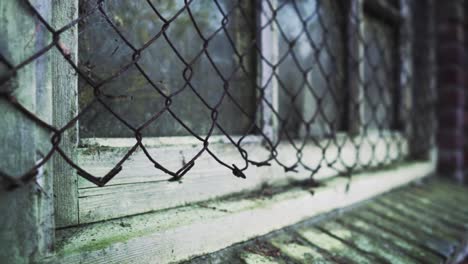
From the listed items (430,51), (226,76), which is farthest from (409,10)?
(226,76)

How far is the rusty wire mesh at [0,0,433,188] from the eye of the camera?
55cm

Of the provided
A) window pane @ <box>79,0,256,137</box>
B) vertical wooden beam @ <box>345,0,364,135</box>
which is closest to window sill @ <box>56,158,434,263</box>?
window pane @ <box>79,0,256,137</box>

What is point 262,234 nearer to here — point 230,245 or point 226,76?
point 230,245

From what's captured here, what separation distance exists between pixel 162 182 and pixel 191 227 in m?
0.11

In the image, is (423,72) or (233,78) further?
(423,72)

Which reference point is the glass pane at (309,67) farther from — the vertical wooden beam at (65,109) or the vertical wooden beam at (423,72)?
the vertical wooden beam at (423,72)

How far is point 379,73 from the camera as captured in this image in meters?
1.51

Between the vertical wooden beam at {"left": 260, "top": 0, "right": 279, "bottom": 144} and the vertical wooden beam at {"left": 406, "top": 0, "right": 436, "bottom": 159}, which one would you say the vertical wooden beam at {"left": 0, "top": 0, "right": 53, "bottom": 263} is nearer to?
the vertical wooden beam at {"left": 260, "top": 0, "right": 279, "bottom": 144}

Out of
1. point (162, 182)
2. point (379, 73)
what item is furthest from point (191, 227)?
point (379, 73)

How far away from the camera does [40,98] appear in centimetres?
44

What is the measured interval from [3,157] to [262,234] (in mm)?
543

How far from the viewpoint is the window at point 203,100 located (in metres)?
0.59

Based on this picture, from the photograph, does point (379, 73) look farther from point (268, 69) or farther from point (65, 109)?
point (65, 109)

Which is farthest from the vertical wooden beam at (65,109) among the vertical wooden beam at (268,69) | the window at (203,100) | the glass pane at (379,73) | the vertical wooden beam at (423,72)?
the vertical wooden beam at (423,72)
